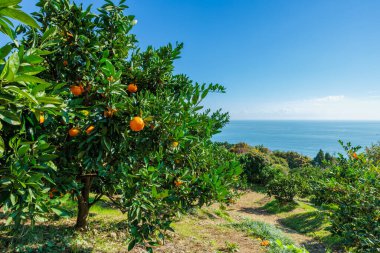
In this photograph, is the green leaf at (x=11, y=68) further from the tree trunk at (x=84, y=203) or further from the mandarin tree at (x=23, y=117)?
the tree trunk at (x=84, y=203)

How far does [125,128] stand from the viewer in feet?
9.95

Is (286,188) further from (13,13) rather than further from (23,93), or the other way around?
(13,13)

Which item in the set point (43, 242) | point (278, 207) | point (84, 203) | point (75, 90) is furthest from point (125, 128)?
point (278, 207)

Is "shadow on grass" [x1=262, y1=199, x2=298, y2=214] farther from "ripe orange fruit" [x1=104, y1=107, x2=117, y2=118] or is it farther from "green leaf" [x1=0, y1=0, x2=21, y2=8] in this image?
"green leaf" [x1=0, y1=0, x2=21, y2=8]

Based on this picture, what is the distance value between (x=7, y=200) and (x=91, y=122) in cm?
135

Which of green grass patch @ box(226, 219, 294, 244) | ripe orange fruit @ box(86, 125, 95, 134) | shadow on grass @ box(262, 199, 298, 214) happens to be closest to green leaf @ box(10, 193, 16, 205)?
ripe orange fruit @ box(86, 125, 95, 134)

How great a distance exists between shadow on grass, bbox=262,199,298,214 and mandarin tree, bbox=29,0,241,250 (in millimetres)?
15000

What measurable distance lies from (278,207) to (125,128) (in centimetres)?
1694

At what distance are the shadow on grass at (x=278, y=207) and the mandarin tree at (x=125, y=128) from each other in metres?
15.0

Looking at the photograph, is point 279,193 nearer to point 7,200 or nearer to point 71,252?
point 71,252

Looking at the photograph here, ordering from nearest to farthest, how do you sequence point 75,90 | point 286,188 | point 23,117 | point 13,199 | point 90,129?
point 13,199, point 23,117, point 90,129, point 75,90, point 286,188

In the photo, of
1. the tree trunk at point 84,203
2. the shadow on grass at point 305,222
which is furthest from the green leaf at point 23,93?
the shadow on grass at point 305,222

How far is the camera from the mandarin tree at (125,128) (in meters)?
Result: 2.83

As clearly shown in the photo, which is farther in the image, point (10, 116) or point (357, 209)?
point (357, 209)
